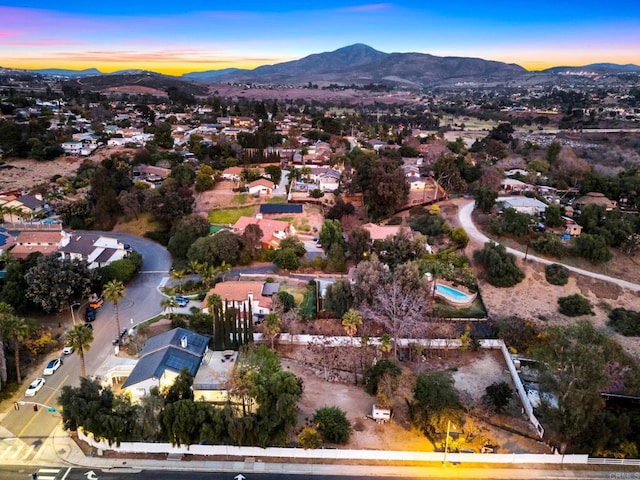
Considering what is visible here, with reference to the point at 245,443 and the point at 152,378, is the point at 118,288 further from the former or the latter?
the point at 245,443

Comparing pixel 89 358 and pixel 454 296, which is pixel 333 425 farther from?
pixel 454 296

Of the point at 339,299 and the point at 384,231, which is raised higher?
the point at 384,231

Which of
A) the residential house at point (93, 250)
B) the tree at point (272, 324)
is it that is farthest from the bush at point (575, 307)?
the residential house at point (93, 250)

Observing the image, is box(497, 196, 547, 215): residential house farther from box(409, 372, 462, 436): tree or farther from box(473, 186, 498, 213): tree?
box(409, 372, 462, 436): tree

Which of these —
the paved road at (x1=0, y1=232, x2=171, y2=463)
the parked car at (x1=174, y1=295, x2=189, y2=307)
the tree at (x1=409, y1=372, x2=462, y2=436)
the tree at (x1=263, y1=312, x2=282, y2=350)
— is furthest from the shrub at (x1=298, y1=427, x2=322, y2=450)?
the parked car at (x1=174, y1=295, x2=189, y2=307)

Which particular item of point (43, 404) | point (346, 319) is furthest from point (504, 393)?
point (43, 404)

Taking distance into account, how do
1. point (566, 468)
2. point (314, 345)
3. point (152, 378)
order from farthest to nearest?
1. point (314, 345)
2. point (152, 378)
3. point (566, 468)

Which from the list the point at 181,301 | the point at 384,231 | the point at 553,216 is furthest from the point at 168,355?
the point at 553,216

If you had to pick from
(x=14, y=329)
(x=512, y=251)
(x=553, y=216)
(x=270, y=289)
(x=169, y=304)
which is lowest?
(x=270, y=289)

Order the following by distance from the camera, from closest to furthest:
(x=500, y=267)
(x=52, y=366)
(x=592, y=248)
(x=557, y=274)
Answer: (x=52, y=366), (x=500, y=267), (x=557, y=274), (x=592, y=248)
